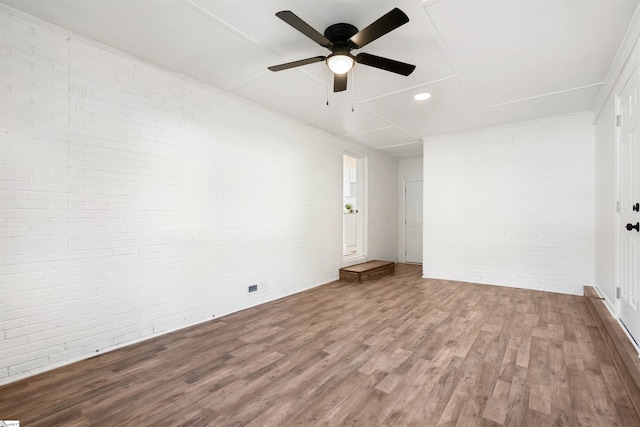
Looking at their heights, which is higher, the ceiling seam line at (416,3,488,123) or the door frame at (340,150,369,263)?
the ceiling seam line at (416,3,488,123)

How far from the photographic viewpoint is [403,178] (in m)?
7.89

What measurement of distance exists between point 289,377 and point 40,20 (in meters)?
3.51

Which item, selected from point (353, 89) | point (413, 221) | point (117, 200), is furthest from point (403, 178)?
point (117, 200)

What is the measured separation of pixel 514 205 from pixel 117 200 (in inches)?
225

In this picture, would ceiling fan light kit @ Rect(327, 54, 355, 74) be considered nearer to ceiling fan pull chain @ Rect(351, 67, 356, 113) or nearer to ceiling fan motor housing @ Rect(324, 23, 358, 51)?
ceiling fan motor housing @ Rect(324, 23, 358, 51)

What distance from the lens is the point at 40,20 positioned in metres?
2.39

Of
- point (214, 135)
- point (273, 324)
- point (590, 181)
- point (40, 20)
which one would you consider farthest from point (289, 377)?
point (590, 181)

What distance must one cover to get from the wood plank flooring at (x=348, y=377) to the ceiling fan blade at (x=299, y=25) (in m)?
2.56

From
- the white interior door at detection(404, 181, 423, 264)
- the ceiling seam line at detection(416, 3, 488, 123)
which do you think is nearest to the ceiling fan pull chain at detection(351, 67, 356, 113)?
the ceiling seam line at detection(416, 3, 488, 123)

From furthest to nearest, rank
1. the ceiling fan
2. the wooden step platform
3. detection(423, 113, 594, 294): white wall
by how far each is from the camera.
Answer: the wooden step platform
detection(423, 113, 594, 294): white wall
the ceiling fan

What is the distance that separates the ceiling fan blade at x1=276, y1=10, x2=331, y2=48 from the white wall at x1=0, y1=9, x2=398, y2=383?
1.92 meters

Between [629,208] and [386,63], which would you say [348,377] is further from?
[629,208]

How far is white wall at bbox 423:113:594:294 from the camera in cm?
453

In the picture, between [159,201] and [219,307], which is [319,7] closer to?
[159,201]
